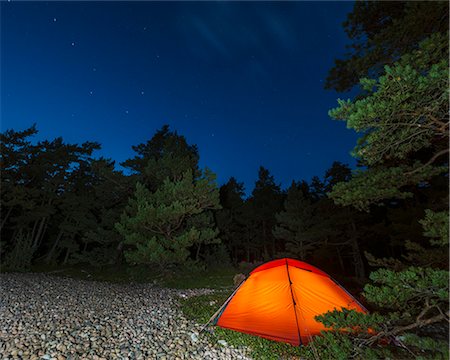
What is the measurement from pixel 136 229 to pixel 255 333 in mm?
9372

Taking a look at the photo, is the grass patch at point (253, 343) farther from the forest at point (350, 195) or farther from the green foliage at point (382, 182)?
the green foliage at point (382, 182)

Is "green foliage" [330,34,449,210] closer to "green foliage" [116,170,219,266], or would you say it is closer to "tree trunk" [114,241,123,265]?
"green foliage" [116,170,219,266]

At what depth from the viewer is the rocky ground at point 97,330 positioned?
14.5 ft

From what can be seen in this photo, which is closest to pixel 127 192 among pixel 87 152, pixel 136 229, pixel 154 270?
pixel 136 229

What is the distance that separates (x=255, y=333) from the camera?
5.44m

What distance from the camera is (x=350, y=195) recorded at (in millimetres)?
3986

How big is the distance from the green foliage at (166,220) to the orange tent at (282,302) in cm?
623

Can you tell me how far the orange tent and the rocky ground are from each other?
961mm

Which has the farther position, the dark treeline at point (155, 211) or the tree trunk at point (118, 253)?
the tree trunk at point (118, 253)

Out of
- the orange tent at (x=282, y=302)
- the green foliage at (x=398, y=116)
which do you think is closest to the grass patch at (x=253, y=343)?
the orange tent at (x=282, y=302)

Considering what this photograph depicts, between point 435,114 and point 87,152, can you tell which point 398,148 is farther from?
point 87,152

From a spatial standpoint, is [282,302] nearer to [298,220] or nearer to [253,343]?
[253,343]

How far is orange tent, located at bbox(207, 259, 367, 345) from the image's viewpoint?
553cm

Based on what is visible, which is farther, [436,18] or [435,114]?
[436,18]
